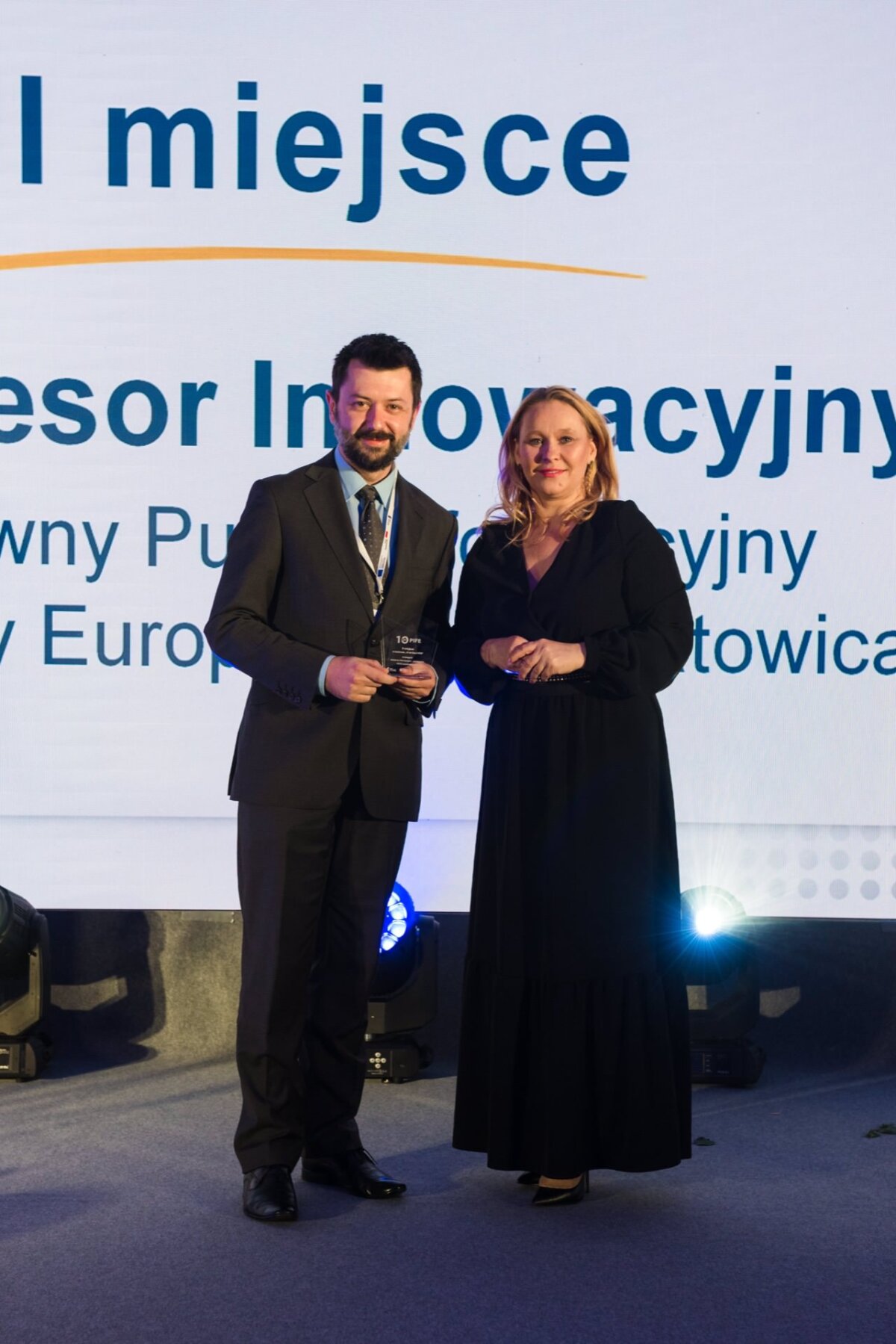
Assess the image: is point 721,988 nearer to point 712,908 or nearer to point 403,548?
point 712,908

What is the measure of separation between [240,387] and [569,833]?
5.46 ft

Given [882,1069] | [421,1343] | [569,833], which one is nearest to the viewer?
[421,1343]

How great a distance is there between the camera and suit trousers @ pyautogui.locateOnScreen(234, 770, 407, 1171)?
2.71 metres

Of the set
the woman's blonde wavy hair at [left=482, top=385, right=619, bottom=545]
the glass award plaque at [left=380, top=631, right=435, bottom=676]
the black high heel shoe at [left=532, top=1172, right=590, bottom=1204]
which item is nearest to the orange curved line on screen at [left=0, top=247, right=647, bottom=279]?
the woman's blonde wavy hair at [left=482, top=385, right=619, bottom=545]

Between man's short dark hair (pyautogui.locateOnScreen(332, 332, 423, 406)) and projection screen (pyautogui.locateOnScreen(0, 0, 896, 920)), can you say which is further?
projection screen (pyautogui.locateOnScreen(0, 0, 896, 920))

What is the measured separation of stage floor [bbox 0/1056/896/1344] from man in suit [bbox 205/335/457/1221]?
0.63 feet

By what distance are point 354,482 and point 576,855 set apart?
0.81m

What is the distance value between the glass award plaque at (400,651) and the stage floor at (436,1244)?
3.34ft

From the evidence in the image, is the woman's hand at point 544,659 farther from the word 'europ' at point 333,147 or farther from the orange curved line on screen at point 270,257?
the word 'europ' at point 333,147

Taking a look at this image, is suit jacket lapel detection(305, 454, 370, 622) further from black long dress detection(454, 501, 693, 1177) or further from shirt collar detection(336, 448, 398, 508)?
black long dress detection(454, 501, 693, 1177)

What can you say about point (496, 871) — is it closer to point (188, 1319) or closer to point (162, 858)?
point (188, 1319)

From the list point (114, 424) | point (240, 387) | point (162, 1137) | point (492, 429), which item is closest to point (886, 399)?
point (492, 429)

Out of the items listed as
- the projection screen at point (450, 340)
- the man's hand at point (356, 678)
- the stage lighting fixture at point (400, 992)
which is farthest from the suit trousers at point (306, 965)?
the projection screen at point (450, 340)

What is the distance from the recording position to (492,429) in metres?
3.84
